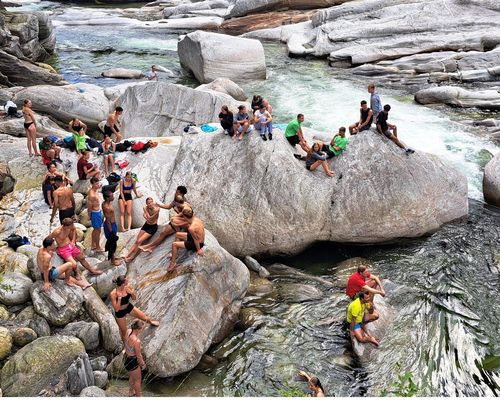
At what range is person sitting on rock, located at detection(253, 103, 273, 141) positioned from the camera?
1495 centimetres

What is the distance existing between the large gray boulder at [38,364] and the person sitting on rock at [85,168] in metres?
6.07

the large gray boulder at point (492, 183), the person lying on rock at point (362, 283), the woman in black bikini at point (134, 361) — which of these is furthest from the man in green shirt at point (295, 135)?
the woman in black bikini at point (134, 361)

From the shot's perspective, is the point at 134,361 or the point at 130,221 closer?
the point at 134,361

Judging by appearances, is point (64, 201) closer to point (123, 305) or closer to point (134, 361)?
point (123, 305)

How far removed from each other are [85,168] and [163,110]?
6376mm

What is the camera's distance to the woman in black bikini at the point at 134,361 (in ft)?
30.3

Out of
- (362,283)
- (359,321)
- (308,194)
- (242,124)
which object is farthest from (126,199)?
(359,321)

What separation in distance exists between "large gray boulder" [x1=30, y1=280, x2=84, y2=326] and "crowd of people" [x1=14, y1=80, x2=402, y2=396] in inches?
6.2

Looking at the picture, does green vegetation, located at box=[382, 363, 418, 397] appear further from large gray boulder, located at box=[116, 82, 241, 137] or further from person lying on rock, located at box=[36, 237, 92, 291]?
large gray boulder, located at box=[116, 82, 241, 137]

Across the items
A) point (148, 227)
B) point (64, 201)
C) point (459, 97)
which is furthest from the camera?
point (459, 97)

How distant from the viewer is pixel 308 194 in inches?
571

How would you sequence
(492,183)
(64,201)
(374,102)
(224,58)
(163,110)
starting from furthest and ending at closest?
(224,58) < (163,110) < (492,183) < (374,102) < (64,201)

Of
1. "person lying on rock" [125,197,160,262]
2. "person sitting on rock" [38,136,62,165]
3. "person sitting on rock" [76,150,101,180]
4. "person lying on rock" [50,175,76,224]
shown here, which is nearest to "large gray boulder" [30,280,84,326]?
"person lying on rock" [125,197,160,262]

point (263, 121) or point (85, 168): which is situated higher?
point (263, 121)
